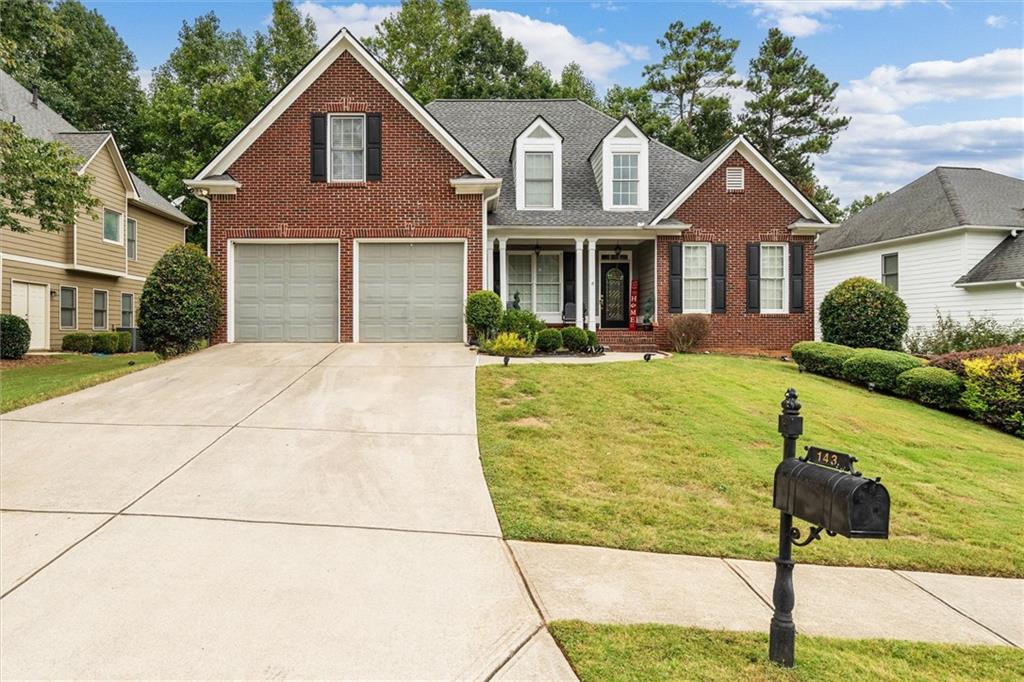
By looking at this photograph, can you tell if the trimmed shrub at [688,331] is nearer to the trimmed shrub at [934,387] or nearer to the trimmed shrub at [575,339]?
the trimmed shrub at [575,339]

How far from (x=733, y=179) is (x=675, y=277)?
3.28m

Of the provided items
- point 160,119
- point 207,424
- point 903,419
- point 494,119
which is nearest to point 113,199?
point 160,119

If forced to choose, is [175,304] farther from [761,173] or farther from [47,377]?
[761,173]

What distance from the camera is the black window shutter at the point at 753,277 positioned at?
Answer: 17.2 meters

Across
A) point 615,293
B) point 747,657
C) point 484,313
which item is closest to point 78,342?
point 484,313

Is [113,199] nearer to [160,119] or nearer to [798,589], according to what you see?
[160,119]

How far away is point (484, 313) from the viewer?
13695 millimetres

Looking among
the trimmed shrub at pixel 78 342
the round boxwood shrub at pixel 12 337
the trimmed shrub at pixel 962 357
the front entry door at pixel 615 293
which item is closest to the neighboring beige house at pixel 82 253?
the trimmed shrub at pixel 78 342

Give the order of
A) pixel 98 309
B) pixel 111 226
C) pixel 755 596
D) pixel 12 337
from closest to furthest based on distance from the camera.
→ pixel 755 596 < pixel 12 337 < pixel 98 309 < pixel 111 226

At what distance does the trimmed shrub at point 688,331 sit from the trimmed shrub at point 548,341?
4.31 m

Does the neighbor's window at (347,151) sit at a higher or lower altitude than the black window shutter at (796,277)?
higher

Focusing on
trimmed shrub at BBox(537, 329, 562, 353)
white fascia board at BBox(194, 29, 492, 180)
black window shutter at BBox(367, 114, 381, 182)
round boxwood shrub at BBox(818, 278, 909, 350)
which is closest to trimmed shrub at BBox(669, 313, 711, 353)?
round boxwood shrub at BBox(818, 278, 909, 350)

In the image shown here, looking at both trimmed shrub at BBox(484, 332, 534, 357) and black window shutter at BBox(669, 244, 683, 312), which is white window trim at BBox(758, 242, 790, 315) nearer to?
black window shutter at BBox(669, 244, 683, 312)

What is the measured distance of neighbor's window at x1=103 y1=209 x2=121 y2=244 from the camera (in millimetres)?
22125
